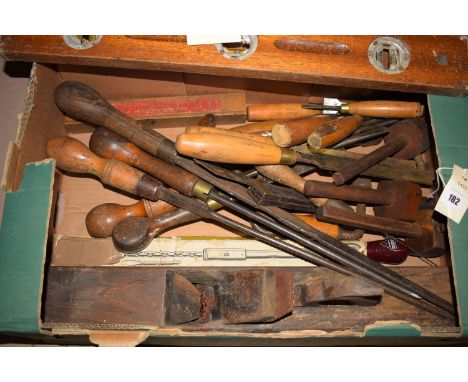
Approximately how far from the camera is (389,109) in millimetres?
1222

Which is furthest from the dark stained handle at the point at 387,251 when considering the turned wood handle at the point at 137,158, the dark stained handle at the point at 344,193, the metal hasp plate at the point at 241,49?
the metal hasp plate at the point at 241,49

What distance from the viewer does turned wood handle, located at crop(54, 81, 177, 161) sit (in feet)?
3.74

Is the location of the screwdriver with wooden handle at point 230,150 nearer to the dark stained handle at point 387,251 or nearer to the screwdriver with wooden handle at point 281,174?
the screwdriver with wooden handle at point 281,174

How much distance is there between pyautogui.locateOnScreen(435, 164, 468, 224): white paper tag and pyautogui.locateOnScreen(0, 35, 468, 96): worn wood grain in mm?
254

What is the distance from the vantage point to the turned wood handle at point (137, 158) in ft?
3.63

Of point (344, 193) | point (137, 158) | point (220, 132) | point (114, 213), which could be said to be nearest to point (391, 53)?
point (344, 193)

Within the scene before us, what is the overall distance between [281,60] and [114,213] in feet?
2.28

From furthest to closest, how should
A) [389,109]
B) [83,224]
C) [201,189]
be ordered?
[83,224] → [389,109] → [201,189]

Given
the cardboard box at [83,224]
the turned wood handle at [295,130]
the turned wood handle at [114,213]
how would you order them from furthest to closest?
the turned wood handle at [114,213] → the turned wood handle at [295,130] → the cardboard box at [83,224]

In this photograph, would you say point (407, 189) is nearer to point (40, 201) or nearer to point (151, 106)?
point (151, 106)

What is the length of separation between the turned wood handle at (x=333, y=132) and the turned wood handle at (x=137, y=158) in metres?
0.36

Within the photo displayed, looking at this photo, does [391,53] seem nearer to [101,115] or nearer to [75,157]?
[101,115]

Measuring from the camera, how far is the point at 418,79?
1.11 m

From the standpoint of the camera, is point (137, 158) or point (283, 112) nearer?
point (137, 158)
